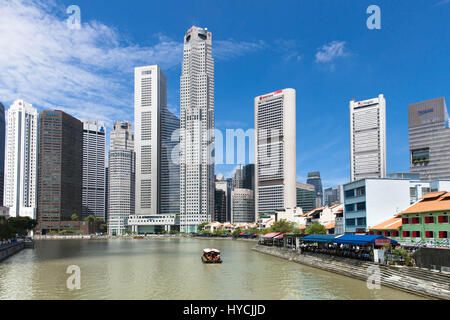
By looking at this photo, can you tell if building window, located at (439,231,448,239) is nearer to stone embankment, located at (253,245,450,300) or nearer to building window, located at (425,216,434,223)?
building window, located at (425,216,434,223)

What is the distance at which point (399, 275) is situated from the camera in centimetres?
3966

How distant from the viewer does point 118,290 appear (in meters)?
42.8

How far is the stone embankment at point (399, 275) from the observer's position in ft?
110

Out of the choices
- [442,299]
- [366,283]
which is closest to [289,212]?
[366,283]

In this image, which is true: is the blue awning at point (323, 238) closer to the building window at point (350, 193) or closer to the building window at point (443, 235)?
the building window at point (443, 235)

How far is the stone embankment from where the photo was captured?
33656 mm

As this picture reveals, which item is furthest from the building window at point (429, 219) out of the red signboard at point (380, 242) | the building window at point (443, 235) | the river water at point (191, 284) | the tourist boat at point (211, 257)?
the tourist boat at point (211, 257)

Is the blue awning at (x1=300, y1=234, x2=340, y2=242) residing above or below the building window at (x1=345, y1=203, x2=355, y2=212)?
below

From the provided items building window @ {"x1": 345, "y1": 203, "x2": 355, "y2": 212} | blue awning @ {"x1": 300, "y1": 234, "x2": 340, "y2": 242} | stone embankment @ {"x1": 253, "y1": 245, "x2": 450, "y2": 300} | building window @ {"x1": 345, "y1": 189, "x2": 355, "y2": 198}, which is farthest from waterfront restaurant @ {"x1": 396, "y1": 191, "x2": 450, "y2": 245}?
building window @ {"x1": 345, "y1": 189, "x2": 355, "y2": 198}

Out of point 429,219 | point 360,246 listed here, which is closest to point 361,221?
point 429,219

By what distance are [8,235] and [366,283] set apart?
96.1 metres

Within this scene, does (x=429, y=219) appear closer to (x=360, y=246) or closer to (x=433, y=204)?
(x=433, y=204)

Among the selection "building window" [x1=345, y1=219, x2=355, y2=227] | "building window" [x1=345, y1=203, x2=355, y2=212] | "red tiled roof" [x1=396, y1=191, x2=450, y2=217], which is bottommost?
"building window" [x1=345, y1=219, x2=355, y2=227]
